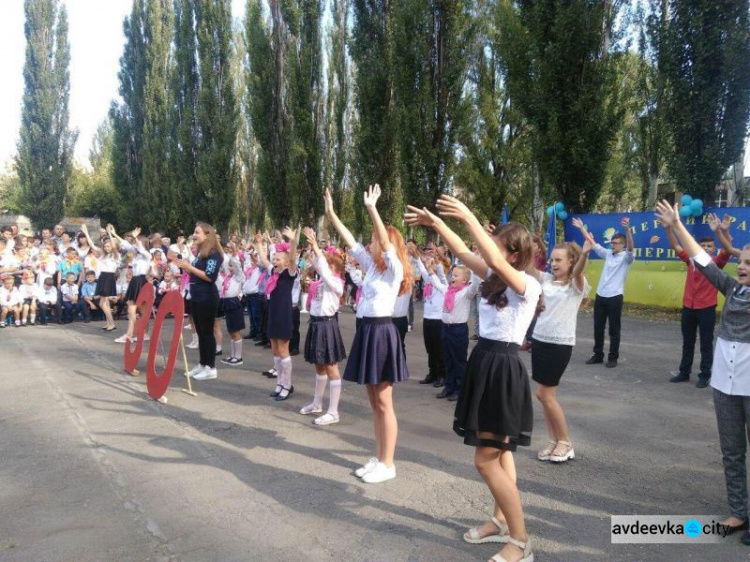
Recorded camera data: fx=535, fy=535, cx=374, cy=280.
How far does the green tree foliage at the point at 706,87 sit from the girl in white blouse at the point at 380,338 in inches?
424

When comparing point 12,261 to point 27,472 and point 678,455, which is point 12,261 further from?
point 678,455

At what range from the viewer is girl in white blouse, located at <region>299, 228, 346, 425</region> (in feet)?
18.5

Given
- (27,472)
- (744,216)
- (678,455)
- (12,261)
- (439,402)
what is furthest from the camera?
(12,261)

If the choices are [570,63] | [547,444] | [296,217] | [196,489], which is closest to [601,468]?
[547,444]

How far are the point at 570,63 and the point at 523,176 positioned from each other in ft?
16.5

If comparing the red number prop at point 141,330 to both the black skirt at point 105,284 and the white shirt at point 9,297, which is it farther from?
the white shirt at point 9,297

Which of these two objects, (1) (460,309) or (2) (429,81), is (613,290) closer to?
(1) (460,309)

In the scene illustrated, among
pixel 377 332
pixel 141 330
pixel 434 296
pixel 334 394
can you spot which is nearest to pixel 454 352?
pixel 434 296

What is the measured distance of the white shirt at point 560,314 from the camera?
14.7 feet

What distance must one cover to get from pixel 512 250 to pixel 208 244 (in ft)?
17.2

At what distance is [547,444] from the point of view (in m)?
5.01

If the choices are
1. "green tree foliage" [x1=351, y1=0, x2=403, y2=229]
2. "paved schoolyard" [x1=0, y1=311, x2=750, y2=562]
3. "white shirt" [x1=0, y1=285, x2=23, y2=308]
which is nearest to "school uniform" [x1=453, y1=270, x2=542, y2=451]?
"paved schoolyard" [x1=0, y1=311, x2=750, y2=562]

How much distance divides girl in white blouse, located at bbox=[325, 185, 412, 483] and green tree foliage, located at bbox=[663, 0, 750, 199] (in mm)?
10770

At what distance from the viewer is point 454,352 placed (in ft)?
21.6
